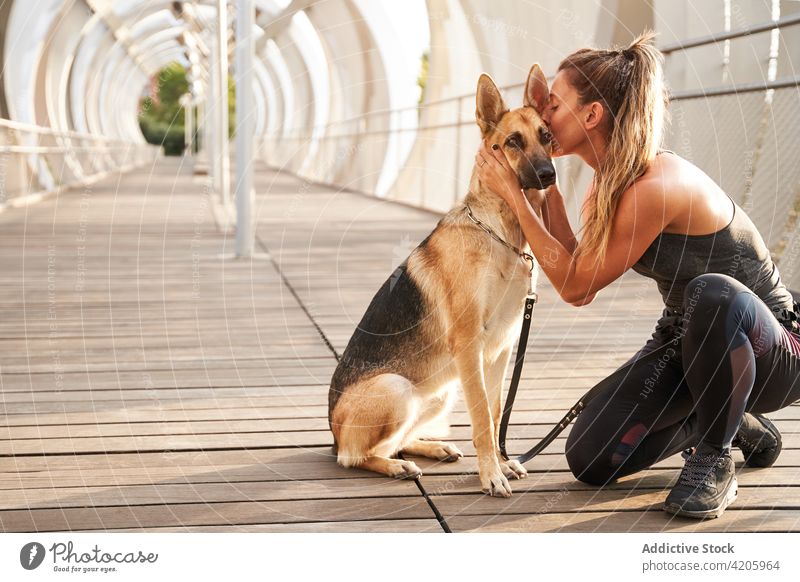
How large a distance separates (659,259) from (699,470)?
2.25 ft

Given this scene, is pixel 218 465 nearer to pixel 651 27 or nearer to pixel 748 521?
pixel 748 521

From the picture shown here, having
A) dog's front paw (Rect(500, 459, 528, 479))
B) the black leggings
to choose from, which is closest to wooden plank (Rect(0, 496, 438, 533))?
dog's front paw (Rect(500, 459, 528, 479))

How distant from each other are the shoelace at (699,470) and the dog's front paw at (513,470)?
0.53m

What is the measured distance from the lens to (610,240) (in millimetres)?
2949

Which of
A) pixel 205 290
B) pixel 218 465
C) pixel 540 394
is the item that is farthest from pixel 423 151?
pixel 218 465

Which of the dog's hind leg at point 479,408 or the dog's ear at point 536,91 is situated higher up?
the dog's ear at point 536,91

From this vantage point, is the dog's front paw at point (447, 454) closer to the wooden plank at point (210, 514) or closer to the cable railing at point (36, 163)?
the wooden plank at point (210, 514)

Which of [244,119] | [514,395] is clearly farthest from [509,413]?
[244,119]

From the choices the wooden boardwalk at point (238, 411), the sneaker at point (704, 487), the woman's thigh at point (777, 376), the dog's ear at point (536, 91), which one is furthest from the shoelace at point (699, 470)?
the dog's ear at point (536, 91)

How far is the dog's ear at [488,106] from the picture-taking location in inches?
114

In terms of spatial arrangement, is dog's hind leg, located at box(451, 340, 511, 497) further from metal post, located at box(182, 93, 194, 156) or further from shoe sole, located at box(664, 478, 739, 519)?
metal post, located at box(182, 93, 194, 156)

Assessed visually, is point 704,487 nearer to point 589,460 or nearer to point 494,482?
point 589,460

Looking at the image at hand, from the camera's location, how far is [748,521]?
2.79 metres
